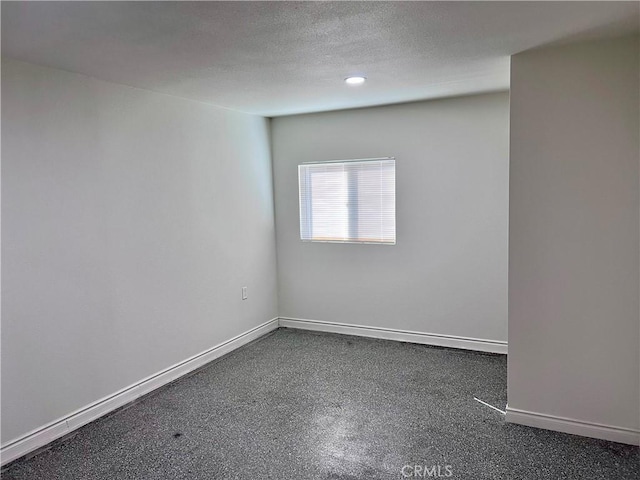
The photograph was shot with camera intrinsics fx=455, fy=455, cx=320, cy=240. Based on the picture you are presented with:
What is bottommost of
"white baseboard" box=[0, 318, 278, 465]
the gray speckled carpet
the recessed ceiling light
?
the gray speckled carpet

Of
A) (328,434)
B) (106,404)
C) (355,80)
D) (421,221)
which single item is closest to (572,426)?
(328,434)

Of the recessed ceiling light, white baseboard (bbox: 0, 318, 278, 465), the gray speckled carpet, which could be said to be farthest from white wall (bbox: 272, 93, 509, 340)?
white baseboard (bbox: 0, 318, 278, 465)

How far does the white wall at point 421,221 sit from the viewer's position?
12.5 ft

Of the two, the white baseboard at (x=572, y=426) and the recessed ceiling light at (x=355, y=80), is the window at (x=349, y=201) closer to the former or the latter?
the recessed ceiling light at (x=355, y=80)

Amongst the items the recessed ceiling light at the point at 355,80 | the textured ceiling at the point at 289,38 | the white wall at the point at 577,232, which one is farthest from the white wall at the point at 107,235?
the white wall at the point at 577,232

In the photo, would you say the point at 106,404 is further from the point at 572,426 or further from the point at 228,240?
the point at 572,426

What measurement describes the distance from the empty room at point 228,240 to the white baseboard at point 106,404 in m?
0.02

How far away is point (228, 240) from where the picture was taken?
13.5 ft

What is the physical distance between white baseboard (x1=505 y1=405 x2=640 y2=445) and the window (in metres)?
1.89

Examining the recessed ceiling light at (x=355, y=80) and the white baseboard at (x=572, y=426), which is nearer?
the white baseboard at (x=572, y=426)

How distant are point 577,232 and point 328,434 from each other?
5.97 feet

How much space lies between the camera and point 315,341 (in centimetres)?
437

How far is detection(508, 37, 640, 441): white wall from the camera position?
240 centimetres

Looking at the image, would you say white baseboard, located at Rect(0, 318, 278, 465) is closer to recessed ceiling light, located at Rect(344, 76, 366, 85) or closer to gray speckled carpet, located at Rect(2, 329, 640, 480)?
gray speckled carpet, located at Rect(2, 329, 640, 480)
